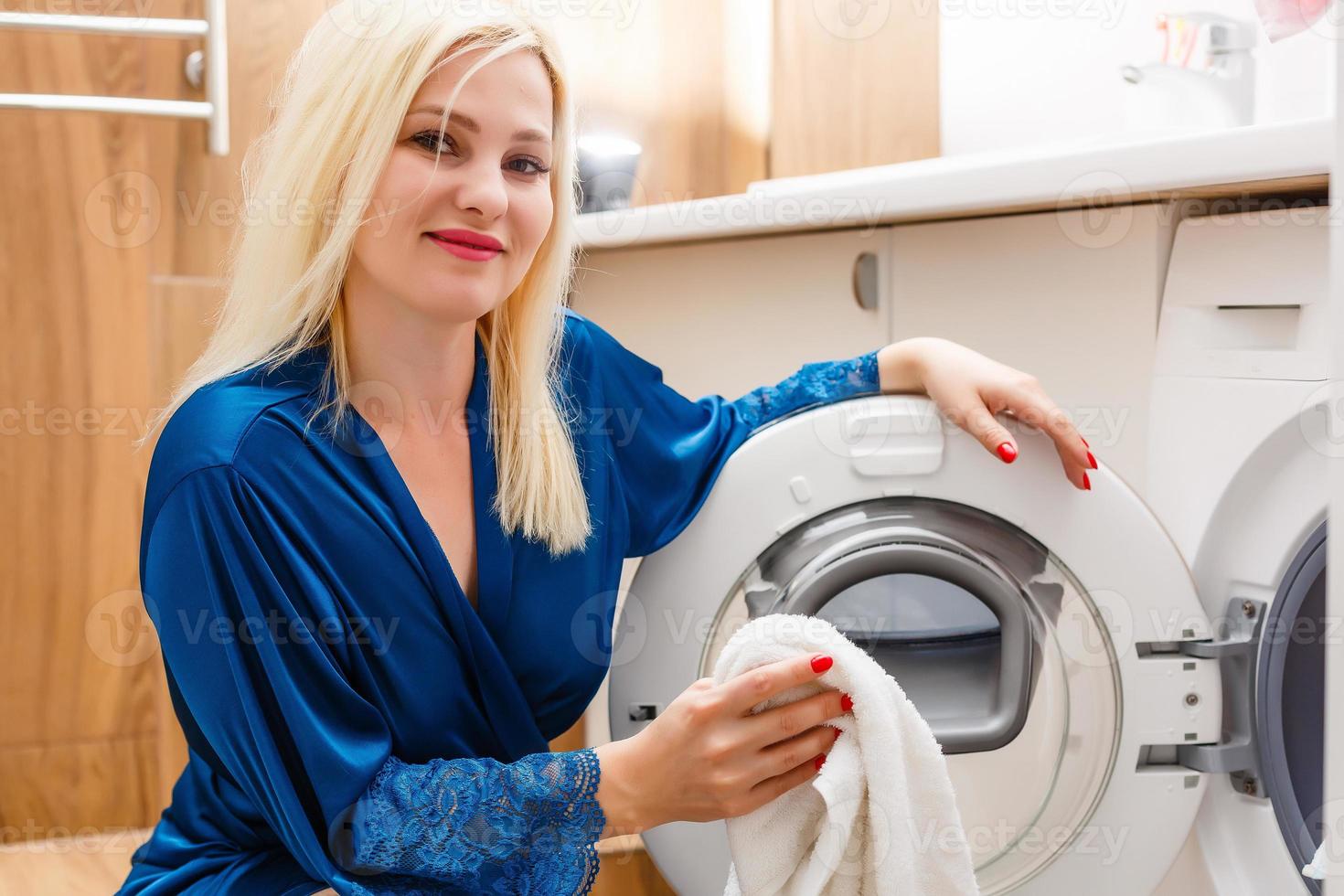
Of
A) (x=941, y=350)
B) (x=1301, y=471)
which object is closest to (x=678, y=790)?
(x=941, y=350)

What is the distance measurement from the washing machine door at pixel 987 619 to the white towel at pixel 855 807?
0.15 metres

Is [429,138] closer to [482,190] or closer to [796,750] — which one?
[482,190]

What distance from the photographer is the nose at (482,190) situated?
2.62ft

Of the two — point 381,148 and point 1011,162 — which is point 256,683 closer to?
point 381,148

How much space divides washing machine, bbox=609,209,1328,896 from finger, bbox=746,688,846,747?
0.53ft

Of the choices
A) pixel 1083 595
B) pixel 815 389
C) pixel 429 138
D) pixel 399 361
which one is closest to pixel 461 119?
pixel 429 138

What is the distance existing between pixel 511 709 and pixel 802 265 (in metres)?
0.54

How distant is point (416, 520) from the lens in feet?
2.70

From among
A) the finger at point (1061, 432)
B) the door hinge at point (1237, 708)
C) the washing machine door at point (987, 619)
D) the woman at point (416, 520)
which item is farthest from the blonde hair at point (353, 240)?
the door hinge at point (1237, 708)

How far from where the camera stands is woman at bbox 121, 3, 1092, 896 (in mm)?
756

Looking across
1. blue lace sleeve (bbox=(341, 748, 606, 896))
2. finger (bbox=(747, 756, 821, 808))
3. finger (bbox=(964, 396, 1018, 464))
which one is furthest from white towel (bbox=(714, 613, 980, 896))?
finger (bbox=(964, 396, 1018, 464))

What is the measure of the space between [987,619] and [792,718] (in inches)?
10.3

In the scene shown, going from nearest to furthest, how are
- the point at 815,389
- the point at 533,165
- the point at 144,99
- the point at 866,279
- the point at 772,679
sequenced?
the point at 772,679, the point at 533,165, the point at 815,389, the point at 866,279, the point at 144,99

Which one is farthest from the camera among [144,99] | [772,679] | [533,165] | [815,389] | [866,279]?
[144,99]
